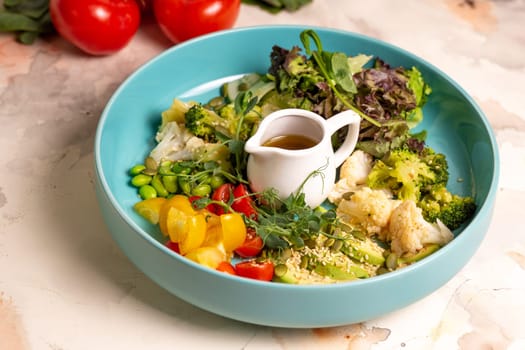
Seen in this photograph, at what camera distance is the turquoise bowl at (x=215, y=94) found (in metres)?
2.30

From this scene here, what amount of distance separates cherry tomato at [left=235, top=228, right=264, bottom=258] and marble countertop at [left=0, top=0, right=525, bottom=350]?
0.24 metres

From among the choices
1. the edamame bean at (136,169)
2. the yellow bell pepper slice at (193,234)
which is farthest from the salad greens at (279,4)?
the yellow bell pepper slice at (193,234)

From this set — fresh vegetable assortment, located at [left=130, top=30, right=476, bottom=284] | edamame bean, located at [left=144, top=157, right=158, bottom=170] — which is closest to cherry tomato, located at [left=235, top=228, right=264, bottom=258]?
fresh vegetable assortment, located at [left=130, top=30, right=476, bottom=284]

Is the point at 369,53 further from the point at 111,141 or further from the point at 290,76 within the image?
the point at 111,141

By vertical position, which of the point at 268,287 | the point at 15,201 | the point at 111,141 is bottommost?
the point at 15,201

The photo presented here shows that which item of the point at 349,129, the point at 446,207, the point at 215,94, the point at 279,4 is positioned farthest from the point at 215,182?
the point at 279,4

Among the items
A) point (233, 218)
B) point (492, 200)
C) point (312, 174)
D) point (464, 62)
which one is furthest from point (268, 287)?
point (464, 62)

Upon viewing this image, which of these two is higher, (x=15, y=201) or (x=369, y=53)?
(x=369, y=53)

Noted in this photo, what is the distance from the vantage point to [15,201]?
2973 millimetres

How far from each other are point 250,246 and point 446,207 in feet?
2.47

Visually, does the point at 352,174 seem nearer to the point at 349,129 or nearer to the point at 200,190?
the point at 349,129

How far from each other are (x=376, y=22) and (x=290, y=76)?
112cm

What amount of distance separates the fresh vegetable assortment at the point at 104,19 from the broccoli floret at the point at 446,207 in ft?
4.83

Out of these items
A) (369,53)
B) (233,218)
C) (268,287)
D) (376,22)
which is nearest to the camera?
(268,287)
